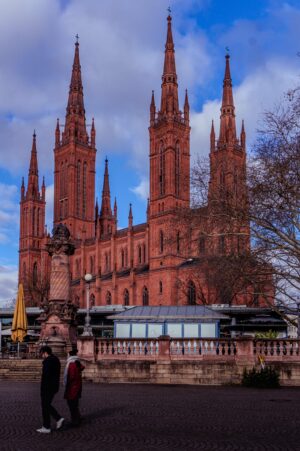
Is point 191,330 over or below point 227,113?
below

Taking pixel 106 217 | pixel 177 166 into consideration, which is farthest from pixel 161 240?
pixel 106 217

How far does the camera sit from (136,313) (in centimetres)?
3784

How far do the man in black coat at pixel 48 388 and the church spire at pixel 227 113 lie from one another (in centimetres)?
8770

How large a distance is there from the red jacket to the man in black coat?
1.30ft

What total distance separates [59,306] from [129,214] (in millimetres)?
68499

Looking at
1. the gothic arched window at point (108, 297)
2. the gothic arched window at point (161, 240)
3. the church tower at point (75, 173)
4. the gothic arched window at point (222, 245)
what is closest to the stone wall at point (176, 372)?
the gothic arched window at point (222, 245)

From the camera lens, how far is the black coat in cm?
1091

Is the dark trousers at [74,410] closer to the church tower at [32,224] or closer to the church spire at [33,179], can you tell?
the church tower at [32,224]

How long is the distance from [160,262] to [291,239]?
198 feet

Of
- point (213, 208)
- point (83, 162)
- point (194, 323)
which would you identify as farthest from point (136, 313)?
point (83, 162)

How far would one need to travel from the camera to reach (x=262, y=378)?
69.6 ft

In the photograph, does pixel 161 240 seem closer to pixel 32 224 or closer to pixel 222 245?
pixel 32 224

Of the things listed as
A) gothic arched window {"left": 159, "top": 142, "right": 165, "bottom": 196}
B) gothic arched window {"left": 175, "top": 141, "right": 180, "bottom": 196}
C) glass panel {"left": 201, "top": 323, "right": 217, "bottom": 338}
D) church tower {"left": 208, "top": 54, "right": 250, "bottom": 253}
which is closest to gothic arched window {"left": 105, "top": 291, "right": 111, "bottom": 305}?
gothic arched window {"left": 159, "top": 142, "right": 165, "bottom": 196}

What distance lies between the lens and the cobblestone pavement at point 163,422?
9.49m
